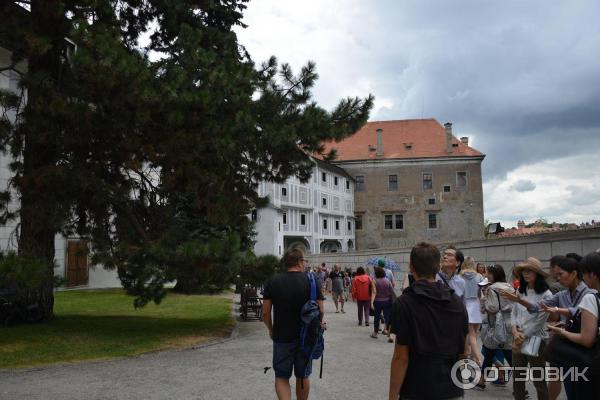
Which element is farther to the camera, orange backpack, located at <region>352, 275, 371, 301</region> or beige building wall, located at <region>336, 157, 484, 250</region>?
beige building wall, located at <region>336, 157, 484, 250</region>

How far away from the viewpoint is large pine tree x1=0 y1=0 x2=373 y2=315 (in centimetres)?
978

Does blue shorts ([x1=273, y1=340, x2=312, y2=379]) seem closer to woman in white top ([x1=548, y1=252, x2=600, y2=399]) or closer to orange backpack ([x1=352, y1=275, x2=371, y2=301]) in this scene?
woman in white top ([x1=548, y1=252, x2=600, y2=399])

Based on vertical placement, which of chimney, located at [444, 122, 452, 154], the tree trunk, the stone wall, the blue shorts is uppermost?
chimney, located at [444, 122, 452, 154]

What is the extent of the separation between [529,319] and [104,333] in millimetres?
9714

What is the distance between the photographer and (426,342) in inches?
130

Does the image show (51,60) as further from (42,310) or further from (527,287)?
(527,287)

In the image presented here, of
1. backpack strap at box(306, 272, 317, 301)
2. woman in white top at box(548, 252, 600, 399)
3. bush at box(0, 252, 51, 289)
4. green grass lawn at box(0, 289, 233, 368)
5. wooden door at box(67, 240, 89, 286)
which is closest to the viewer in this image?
woman in white top at box(548, 252, 600, 399)

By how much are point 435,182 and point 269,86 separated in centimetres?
5601

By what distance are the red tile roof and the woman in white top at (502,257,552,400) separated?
6156cm

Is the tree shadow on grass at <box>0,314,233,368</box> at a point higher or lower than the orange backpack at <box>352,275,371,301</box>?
lower

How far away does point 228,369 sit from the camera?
857 centimetres

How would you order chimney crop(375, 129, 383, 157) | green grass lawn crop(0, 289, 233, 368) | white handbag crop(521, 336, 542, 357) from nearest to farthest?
1. white handbag crop(521, 336, 542, 357)
2. green grass lawn crop(0, 289, 233, 368)
3. chimney crop(375, 129, 383, 157)

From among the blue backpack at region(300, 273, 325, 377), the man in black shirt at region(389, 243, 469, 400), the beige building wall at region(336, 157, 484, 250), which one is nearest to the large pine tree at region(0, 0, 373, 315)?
the blue backpack at region(300, 273, 325, 377)

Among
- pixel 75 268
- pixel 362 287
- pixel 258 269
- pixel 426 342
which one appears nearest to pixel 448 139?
pixel 75 268
